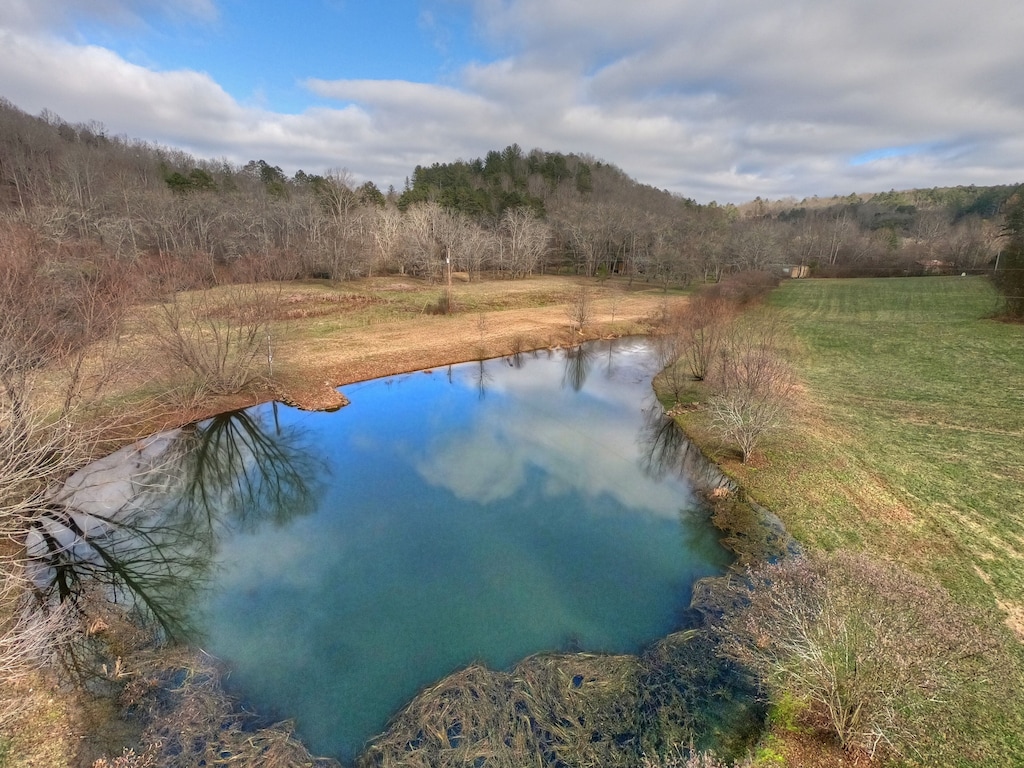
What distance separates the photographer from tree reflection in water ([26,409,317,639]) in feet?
34.2

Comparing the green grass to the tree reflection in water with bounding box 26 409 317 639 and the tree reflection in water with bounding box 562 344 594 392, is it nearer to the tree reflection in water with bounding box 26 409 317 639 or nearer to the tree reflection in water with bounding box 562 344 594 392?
the tree reflection in water with bounding box 562 344 594 392

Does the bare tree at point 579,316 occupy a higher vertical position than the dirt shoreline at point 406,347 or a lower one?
higher

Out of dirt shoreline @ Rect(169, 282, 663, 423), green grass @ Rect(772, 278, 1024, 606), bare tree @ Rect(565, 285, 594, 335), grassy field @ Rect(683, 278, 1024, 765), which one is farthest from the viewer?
bare tree @ Rect(565, 285, 594, 335)

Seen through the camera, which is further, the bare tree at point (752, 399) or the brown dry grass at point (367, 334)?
the brown dry grass at point (367, 334)

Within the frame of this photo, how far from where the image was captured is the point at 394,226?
52469mm

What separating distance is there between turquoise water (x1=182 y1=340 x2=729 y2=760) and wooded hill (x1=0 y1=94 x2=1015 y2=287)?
1061 centimetres

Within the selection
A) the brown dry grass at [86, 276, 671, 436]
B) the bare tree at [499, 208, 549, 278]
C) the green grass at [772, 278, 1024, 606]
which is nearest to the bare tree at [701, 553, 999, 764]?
the green grass at [772, 278, 1024, 606]

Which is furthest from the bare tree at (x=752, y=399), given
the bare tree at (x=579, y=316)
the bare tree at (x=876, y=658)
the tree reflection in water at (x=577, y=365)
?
the bare tree at (x=579, y=316)

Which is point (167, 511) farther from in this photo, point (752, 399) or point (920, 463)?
point (920, 463)

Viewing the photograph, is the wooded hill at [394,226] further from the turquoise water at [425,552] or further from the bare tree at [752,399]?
the bare tree at [752,399]

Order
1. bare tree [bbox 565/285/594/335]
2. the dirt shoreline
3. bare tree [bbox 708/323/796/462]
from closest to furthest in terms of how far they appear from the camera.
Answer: bare tree [bbox 708/323/796/462], the dirt shoreline, bare tree [bbox 565/285/594/335]

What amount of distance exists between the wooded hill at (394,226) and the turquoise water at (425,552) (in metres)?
10.6

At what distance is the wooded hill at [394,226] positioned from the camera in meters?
41.9

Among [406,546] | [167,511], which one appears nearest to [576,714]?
[406,546]
